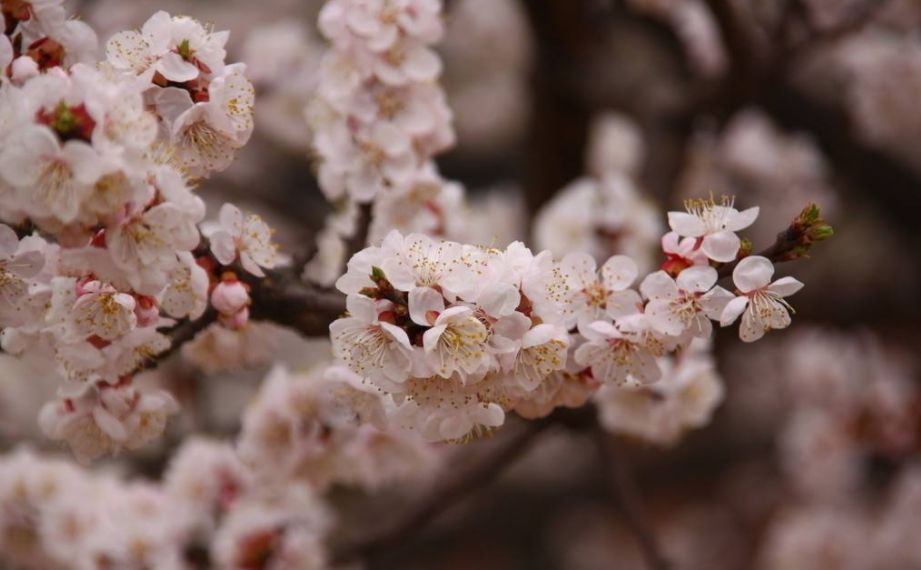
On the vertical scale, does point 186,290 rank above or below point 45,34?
below

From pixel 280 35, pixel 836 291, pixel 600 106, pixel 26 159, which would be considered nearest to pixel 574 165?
pixel 600 106

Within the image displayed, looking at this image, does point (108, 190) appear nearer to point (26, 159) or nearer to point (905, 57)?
point (26, 159)

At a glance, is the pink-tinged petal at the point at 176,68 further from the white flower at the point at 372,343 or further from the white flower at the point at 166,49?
the white flower at the point at 372,343

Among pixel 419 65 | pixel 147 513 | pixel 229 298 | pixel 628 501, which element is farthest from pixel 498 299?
pixel 147 513

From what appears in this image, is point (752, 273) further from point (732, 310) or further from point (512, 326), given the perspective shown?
point (512, 326)

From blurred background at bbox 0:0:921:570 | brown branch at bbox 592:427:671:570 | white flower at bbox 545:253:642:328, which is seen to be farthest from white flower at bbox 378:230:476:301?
brown branch at bbox 592:427:671:570

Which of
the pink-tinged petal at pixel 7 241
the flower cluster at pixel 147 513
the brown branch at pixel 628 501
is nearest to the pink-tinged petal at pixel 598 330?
the pink-tinged petal at pixel 7 241

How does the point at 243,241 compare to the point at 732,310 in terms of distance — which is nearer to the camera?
the point at 732,310
